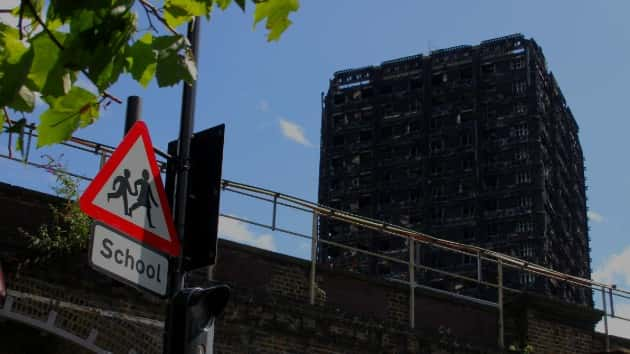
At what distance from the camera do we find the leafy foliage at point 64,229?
13.3 metres

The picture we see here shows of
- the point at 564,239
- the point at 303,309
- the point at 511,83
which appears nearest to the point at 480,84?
the point at 511,83

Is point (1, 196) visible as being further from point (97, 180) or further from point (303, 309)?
point (97, 180)

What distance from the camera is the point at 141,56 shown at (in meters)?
4.54

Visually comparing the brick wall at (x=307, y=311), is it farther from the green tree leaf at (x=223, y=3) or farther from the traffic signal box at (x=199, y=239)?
the green tree leaf at (x=223, y=3)

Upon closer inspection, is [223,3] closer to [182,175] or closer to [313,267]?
[182,175]

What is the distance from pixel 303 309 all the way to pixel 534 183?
80.3 meters

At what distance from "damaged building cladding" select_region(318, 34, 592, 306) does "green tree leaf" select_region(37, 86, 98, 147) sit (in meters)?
86.3

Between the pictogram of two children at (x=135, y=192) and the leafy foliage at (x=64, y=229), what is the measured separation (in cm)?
701

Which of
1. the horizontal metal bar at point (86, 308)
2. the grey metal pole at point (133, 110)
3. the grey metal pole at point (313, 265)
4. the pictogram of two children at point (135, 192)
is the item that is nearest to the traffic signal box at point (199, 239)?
the pictogram of two children at point (135, 192)

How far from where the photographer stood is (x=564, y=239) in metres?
100

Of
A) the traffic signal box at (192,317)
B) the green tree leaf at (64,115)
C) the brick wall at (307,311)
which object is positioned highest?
the brick wall at (307,311)

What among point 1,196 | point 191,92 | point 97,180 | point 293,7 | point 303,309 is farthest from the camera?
point 303,309

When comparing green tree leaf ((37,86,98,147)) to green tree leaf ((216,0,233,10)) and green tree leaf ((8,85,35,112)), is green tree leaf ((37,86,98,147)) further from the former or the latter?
green tree leaf ((216,0,233,10))

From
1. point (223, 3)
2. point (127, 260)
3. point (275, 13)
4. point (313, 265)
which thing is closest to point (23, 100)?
point (223, 3)
